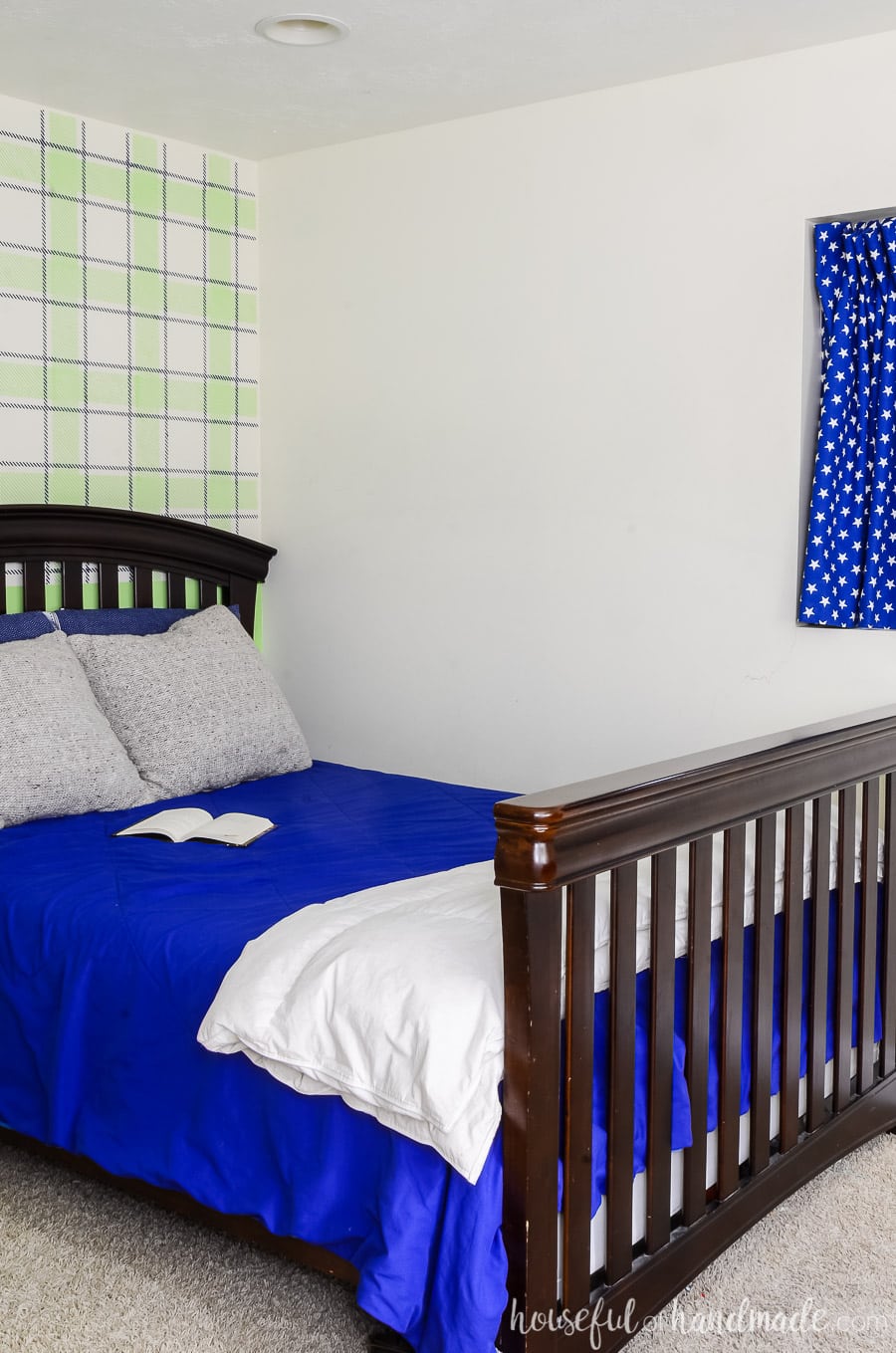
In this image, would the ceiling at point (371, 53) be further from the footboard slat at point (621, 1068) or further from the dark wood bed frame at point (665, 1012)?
the footboard slat at point (621, 1068)

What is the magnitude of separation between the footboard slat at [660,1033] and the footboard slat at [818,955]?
44cm

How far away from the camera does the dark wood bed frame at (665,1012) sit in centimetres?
148

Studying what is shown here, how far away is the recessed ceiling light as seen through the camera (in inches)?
98.7

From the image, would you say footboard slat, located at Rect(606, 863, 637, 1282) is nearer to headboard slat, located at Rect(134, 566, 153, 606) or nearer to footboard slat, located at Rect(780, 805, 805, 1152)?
footboard slat, located at Rect(780, 805, 805, 1152)

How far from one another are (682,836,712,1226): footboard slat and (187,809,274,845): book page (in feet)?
3.23

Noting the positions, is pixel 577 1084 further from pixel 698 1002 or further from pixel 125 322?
pixel 125 322

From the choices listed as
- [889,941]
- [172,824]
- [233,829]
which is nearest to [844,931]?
[889,941]

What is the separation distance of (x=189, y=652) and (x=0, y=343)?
861 millimetres

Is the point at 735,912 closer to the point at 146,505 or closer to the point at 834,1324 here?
the point at 834,1324

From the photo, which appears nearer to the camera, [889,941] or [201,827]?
[889,941]

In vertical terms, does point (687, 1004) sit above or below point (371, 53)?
below

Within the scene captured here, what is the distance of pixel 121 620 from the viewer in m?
3.21

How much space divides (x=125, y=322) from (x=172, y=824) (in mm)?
1495

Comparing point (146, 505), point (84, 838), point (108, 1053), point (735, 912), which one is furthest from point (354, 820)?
point (146, 505)
